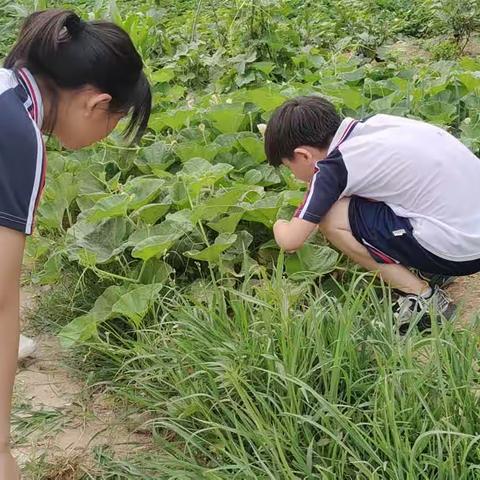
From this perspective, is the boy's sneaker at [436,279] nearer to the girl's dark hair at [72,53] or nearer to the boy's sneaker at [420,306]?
the boy's sneaker at [420,306]

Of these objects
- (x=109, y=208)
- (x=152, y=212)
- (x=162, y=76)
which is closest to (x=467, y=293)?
(x=152, y=212)

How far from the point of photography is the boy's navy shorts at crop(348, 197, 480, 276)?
7.72 feet

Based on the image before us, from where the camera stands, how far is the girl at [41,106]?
1469 millimetres

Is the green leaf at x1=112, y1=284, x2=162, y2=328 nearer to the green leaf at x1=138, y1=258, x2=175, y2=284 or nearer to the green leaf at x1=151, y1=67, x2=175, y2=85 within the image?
the green leaf at x1=138, y1=258, x2=175, y2=284

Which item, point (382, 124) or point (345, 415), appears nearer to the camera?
point (345, 415)

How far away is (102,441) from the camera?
2.09 m

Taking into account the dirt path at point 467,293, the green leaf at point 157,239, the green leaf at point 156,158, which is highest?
the green leaf at point 157,239

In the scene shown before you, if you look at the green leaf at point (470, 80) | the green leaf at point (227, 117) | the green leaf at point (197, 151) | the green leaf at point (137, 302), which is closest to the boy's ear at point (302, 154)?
the green leaf at point (137, 302)

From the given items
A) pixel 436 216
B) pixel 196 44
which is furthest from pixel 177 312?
pixel 196 44

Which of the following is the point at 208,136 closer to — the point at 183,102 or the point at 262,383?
the point at 183,102

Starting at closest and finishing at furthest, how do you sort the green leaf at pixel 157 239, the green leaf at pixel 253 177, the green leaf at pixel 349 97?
the green leaf at pixel 157 239, the green leaf at pixel 253 177, the green leaf at pixel 349 97

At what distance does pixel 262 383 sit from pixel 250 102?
71.0 inches

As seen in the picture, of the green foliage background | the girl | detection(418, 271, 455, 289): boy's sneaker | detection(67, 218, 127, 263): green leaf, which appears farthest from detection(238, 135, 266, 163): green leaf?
the girl

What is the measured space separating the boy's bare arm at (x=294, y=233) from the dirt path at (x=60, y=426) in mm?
675
